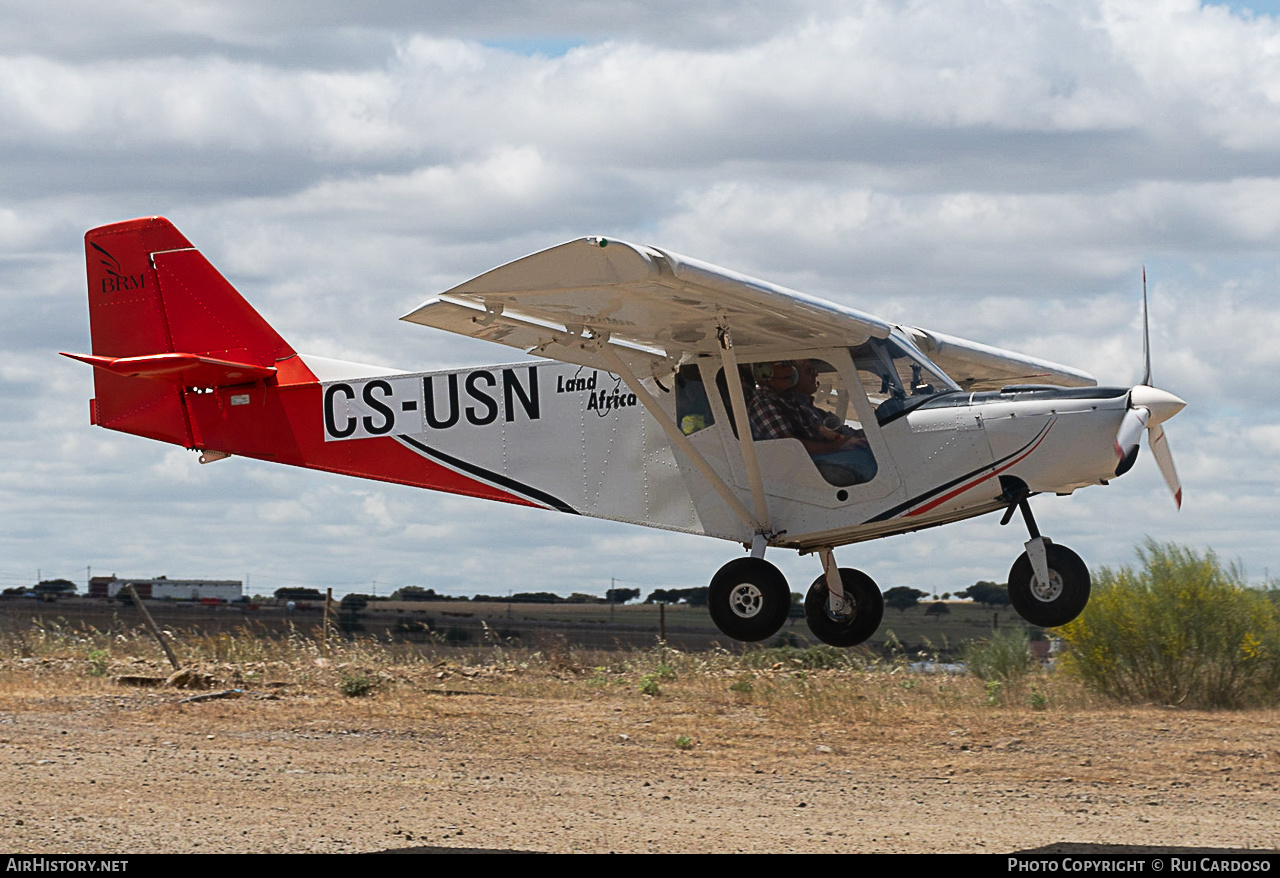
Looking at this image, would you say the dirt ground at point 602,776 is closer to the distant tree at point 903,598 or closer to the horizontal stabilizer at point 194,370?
the horizontal stabilizer at point 194,370

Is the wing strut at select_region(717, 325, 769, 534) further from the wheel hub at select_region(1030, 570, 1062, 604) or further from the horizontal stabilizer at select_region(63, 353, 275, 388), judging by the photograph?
the horizontal stabilizer at select_region(63, 353, 275, 388)

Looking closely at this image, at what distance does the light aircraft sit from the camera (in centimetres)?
1216

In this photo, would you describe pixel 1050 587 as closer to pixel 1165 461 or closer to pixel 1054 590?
pixel 1054 590

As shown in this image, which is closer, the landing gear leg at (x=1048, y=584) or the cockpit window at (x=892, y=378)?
the landing gear leg at (x=1048, y=584)

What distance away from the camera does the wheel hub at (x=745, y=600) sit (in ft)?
42.2

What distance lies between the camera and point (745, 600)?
1291cm

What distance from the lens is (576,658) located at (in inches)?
1197

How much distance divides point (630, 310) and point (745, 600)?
2.71 meters

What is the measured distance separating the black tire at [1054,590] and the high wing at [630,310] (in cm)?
241

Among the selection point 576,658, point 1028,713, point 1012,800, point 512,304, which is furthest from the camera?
point 576,658

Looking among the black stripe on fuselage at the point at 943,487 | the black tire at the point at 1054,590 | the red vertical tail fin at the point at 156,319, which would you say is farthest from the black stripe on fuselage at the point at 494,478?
the black tire at the point at 1054,590
